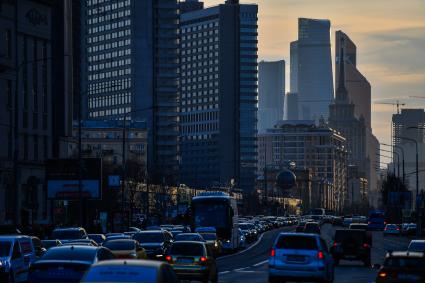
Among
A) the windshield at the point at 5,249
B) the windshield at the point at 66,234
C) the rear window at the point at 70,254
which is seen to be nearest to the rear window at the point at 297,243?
the windshield at the point at 5,249

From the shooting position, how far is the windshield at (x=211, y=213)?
7050cm

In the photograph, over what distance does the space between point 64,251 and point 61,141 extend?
8728cm

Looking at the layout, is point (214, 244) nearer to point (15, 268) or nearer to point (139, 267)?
point (15, 268)

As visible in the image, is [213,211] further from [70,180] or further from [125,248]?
[125,248]

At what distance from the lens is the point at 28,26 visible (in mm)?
103562

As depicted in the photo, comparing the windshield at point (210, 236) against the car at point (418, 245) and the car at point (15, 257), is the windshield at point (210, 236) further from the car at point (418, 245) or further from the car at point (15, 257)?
the car at point (15, 257)

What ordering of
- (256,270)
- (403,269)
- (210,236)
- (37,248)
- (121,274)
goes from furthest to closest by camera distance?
1. (210,236)
2. (256,270)
3. (37,248)
4. (403,269)
5. (121,274)

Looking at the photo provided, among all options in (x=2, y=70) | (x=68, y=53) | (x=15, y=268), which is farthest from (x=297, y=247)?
(x=68, y=53)

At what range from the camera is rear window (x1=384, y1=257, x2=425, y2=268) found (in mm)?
31719

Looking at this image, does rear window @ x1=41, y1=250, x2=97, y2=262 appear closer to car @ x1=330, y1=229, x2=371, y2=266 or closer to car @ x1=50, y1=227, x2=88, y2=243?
car @ x1=50, y1=227, x2=88, y2=243

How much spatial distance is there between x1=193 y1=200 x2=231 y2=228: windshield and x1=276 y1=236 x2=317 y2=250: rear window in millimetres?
32221

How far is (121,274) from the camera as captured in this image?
1912cm

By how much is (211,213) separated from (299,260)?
109 feet

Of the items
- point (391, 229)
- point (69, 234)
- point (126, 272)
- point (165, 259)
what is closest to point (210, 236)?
point (69, 234)
